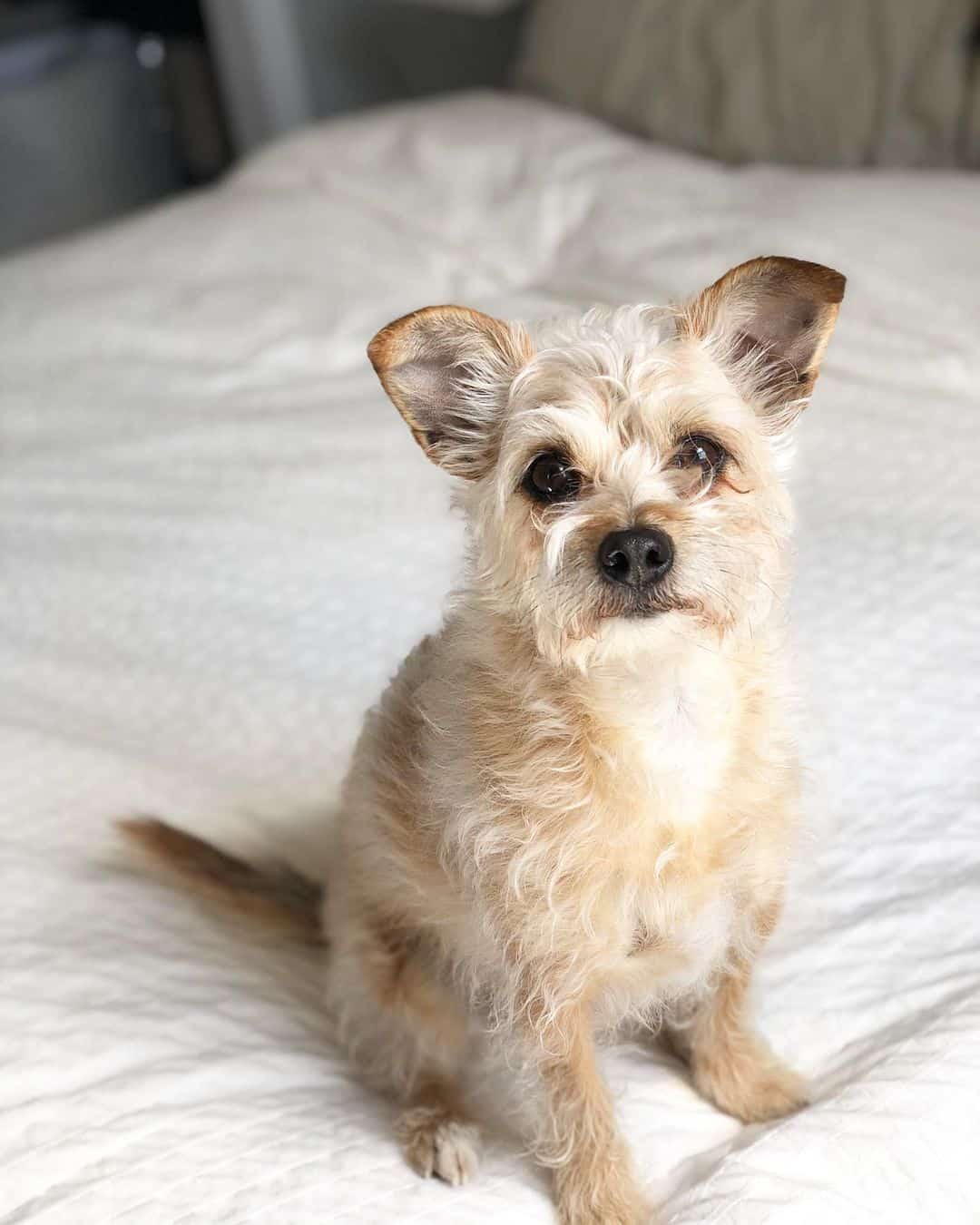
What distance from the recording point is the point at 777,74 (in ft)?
8.51

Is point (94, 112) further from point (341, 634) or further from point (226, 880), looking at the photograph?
point (226, 880)

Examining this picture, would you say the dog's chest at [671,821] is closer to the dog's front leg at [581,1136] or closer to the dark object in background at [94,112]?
the dog's front leg at [581,1136]

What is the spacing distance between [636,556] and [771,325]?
0.29 meters

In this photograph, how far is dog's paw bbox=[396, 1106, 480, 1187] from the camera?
114 cm

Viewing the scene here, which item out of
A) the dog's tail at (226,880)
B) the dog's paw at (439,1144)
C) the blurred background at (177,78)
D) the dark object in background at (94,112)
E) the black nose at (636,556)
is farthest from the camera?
the dark object in background at (94,112)

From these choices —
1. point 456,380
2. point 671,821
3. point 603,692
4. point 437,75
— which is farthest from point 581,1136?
point 437,75

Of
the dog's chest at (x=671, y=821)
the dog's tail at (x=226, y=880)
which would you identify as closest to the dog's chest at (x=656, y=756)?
the dog's chest at (x=671, y=821)

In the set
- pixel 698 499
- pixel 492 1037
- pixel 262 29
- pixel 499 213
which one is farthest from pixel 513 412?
pixel 262 29

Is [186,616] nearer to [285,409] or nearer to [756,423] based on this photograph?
[285,409]

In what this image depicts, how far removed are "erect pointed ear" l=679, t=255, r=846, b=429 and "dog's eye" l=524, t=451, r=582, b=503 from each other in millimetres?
182

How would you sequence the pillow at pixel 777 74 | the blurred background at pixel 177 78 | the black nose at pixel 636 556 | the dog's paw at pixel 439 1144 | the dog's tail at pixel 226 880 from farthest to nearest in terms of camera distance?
1. the blurred background at pixel 177 78
2. the pillow at pixel 777 74
3. the dog's tail at pixel 226 880
4. the dog's paw at pixel 439 1144
5. the black nose at pixel 636 556

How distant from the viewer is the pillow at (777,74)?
7.86ft

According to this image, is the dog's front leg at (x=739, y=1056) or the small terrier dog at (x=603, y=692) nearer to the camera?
the small terrier dog at (x=603, y=692)

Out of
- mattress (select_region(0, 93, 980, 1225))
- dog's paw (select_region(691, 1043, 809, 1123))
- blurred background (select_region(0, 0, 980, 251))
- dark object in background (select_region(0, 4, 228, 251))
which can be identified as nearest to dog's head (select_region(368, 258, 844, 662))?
mattress (select_region(0, 93, 980, 1225))
